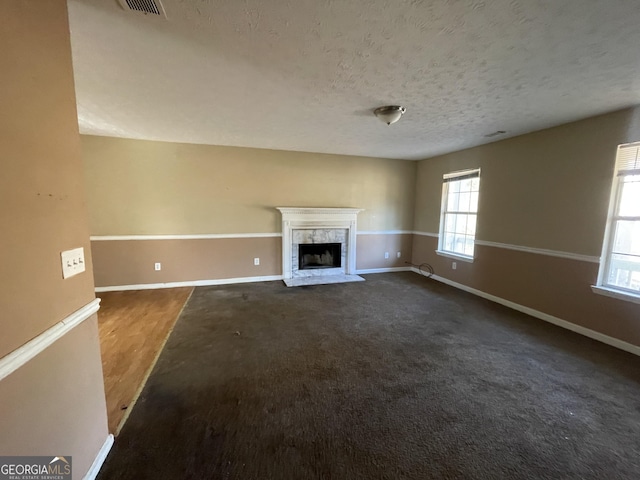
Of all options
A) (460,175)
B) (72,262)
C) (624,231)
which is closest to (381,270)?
(460,175)

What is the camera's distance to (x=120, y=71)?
203 centimetres

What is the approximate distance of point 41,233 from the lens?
1.05m

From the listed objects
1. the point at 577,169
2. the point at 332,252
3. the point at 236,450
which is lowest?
the point at 236,450

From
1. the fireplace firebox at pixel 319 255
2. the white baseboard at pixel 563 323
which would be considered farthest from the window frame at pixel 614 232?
the fireplace firebox at pixel 319 255

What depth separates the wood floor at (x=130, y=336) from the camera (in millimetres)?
1957

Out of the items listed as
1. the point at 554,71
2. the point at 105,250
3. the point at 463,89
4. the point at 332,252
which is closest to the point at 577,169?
the point at 554,71

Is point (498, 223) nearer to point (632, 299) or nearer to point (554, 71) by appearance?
point (632, 299)

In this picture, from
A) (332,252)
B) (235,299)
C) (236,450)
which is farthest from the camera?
(332,252)

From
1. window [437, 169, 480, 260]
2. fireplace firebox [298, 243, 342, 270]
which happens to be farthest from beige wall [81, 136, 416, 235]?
window [437, 169, 480, 260]

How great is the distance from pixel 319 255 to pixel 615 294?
13.2ft

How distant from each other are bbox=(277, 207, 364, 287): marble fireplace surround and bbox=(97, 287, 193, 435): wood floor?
5.93 feet

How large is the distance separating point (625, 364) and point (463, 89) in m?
2.93

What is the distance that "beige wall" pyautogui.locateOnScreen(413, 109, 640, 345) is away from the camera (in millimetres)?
2785

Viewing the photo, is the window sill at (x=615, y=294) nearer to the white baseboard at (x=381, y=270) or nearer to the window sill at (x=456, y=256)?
the window sill at (x=456, y=256)
